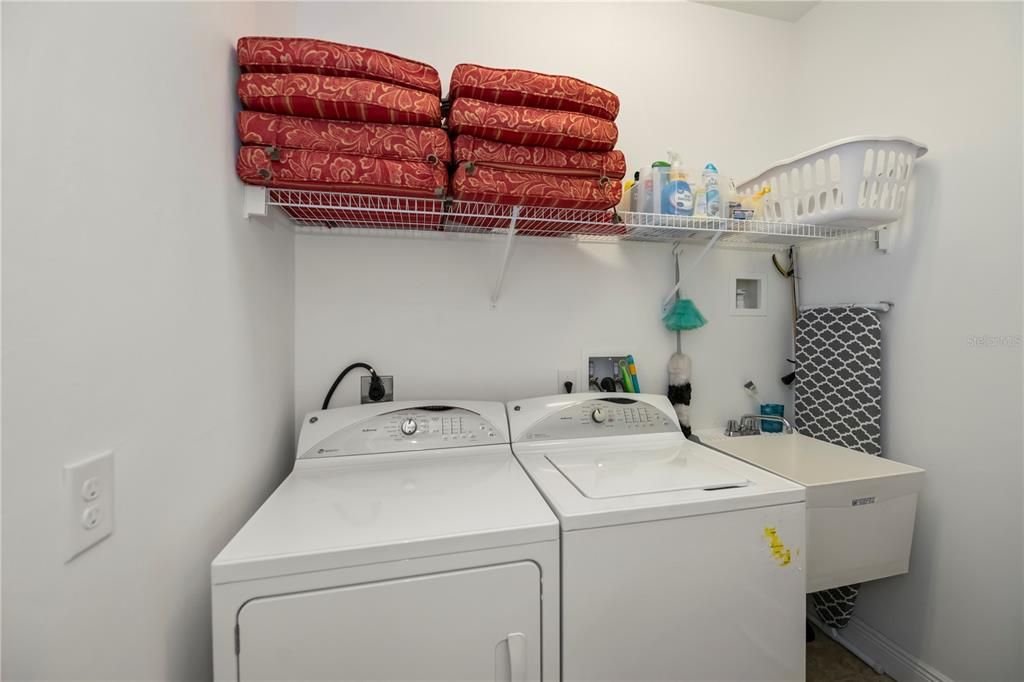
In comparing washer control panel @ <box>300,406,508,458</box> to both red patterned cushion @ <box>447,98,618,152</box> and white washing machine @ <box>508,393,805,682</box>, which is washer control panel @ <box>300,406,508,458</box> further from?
red patterned cushion @ <box>447,98,618,152</box>

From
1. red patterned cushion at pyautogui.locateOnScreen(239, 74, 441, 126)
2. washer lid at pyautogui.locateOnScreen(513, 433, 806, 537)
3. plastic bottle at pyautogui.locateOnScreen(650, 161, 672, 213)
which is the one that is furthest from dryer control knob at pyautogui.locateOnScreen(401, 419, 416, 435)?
plastic bottle at pyautogui.locateOnScreen(650, 161, 672, 213)

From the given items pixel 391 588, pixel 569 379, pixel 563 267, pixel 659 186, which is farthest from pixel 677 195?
pixel 391 588

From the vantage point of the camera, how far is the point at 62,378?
0.58 m

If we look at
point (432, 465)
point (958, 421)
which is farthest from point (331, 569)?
point (958, 421)

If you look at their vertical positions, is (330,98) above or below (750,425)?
above

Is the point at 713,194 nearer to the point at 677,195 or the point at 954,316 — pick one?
the point at 677,195

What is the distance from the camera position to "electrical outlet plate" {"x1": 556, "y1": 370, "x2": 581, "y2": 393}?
181cm

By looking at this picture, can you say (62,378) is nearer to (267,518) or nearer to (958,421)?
(267,518)

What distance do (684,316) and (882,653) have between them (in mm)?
1594

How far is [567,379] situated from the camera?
182 cm

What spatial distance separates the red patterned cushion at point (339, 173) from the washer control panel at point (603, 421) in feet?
2.89

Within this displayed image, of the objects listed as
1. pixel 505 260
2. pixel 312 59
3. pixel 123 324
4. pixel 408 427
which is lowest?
pixel 408 427

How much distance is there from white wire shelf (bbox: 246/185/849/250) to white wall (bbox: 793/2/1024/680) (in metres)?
0.35

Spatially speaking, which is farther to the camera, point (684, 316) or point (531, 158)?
point (684, 316)
